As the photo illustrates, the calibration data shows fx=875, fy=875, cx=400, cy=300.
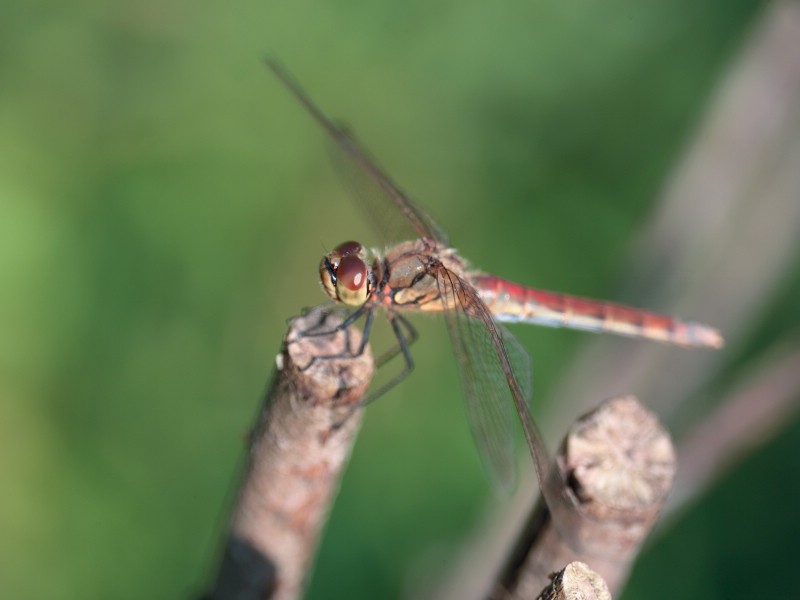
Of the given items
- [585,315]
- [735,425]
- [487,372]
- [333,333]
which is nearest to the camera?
[333,333]

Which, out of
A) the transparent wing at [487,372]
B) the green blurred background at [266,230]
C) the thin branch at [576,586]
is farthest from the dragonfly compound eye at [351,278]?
the thin branch at [576,586]

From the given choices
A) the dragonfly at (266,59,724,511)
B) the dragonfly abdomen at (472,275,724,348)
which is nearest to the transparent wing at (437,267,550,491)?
the dragonfly at (266,59,724,511)

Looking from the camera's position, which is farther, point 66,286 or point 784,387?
point 66,286

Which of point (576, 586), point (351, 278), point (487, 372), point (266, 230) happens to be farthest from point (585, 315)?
point (576, 586)

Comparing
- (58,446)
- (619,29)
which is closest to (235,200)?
(58,446)

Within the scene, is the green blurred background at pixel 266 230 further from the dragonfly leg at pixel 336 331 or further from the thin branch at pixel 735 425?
the dragonfly leg at pixel 336 331

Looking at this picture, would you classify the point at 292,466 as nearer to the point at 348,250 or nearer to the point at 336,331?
the point at 336,331

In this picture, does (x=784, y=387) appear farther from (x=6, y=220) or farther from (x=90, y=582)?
(x=6, y=220)
